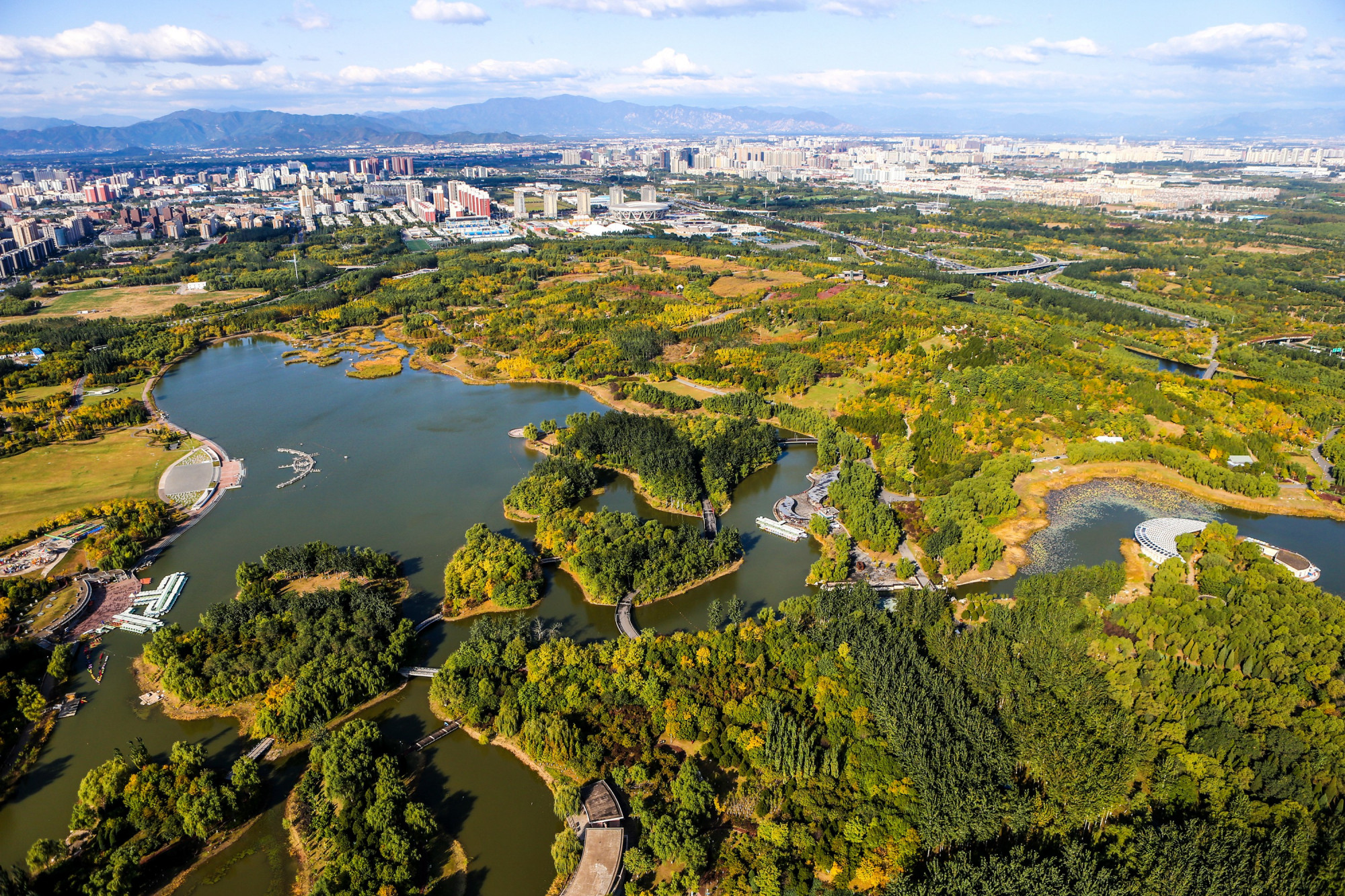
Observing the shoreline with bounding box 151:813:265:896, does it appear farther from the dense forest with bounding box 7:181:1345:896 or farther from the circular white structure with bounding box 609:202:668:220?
the circular white structure with bounding box 609:202:668:220

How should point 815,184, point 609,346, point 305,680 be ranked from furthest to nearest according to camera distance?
point 815,184, point 609,346, point 305,680

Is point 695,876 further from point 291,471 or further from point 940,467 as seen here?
point 291,471

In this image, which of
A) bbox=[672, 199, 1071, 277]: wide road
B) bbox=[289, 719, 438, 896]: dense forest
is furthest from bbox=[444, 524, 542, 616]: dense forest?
bbox=[672, 199, 1071, 277]: wide road

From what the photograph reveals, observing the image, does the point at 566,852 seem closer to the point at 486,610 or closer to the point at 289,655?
the point at 486,610

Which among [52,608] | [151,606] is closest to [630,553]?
[151,606]

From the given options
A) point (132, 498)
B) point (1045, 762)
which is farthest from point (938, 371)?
point (132, 498)

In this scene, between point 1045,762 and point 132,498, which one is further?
point 132,498

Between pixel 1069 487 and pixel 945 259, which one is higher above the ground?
pixel 945 259
